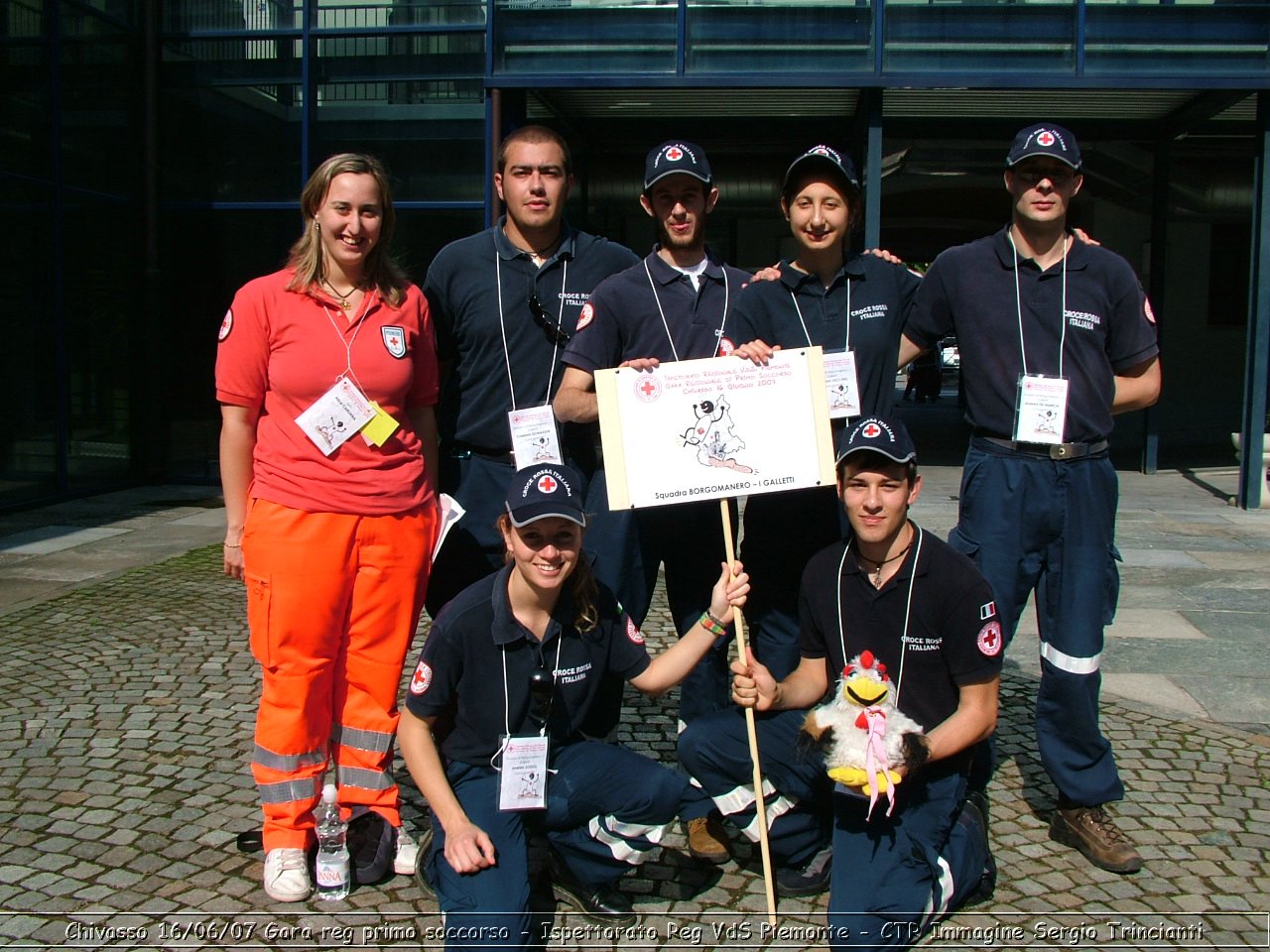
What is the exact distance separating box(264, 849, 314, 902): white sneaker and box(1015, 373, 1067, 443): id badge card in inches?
99.6

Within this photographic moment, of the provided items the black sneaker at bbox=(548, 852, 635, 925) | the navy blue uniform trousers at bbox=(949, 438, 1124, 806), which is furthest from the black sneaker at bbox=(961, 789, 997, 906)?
the black sneaker at bbox=(548, 852, 635, 925)

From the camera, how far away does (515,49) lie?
11.2m

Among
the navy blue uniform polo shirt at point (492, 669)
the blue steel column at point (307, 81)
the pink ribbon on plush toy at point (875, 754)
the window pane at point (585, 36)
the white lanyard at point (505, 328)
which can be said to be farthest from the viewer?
the blue steel column at point (307, 81)

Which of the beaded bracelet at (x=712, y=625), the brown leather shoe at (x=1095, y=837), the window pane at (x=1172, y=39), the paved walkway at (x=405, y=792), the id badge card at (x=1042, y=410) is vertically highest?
the window pane at (x=1172, y=39)

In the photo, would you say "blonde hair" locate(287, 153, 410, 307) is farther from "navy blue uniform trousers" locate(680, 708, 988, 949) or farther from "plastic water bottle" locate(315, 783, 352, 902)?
"navy blue uniform trousers" locate(680, 708, 988, 949)

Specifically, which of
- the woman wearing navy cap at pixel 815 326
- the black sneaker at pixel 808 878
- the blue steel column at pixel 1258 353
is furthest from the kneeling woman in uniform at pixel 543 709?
the blue steel column at pixel 1258 353

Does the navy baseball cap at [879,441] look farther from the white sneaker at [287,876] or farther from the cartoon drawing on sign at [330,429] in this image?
the white sneaker at [287,876]

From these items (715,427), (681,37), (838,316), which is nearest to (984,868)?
(715,427)

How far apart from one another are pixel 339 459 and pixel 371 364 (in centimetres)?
29

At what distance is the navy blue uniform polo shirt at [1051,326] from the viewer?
3.70 meters

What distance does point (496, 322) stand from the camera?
3883 mm

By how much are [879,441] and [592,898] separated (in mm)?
1539

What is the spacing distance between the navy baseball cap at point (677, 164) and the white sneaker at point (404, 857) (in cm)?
218

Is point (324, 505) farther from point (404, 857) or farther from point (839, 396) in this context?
point (839, 396)
